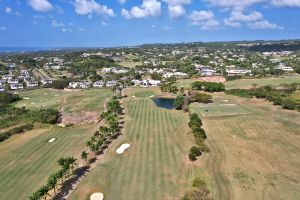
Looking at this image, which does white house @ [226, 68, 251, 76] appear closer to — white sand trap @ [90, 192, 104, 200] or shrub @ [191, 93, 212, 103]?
shrub @ [191, 93, 212, 103]

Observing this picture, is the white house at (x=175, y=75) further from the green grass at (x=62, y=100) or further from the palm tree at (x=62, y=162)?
the palm tree at (x=62, y=162)

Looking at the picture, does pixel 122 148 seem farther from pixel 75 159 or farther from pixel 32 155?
pixel 32 155

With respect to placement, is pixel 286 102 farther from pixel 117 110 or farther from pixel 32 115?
pixel 32 115

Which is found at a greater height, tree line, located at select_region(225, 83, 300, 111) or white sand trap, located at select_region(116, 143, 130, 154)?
white sand trap, located at select_region(116, 143, 130, 154)

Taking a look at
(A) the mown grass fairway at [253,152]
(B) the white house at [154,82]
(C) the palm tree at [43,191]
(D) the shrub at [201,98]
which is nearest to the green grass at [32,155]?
(C) the palm tree at [43,191]

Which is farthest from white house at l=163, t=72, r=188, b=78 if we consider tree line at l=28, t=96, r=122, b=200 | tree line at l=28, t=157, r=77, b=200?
tree line at l=28, t=157, r=77, b=200

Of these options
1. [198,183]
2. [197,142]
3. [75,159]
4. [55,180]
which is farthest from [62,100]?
[198,183]
